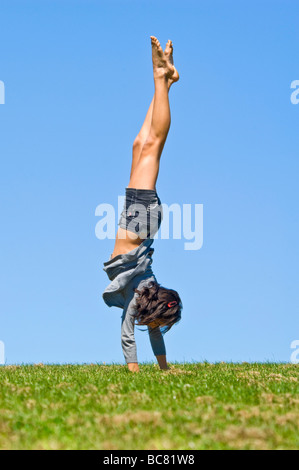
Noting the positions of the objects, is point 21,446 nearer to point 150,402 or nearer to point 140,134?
point 150,402

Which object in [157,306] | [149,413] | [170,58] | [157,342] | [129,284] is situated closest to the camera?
[149,413]

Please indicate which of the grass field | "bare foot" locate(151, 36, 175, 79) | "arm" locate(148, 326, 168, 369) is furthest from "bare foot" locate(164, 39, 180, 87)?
the grass field

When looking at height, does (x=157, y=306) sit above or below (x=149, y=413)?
above

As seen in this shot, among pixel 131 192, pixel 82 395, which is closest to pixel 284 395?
pixel 82 395

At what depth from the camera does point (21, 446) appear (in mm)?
4887

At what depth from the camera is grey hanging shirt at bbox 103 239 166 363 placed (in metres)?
9.48

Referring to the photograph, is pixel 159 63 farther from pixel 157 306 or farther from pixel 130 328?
pixel 130 328

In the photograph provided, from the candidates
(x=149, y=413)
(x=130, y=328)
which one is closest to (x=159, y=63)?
(x=130, y=328)

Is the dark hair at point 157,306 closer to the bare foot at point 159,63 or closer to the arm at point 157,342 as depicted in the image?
the arm at point 157,342

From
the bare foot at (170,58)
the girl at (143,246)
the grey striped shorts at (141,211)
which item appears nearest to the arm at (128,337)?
the girl at (143,246)

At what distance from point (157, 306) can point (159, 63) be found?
404 cm

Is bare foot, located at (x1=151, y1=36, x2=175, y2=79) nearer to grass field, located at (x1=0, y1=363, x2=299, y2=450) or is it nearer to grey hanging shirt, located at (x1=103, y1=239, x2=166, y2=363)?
grey hanging shirt, located at (x1=103, y1=239, x2=166, y2=363)

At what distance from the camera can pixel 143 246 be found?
9648 millimetres

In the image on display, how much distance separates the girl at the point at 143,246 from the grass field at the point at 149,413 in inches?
42.5
